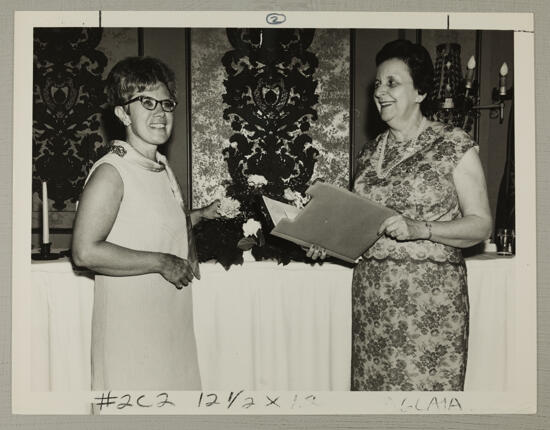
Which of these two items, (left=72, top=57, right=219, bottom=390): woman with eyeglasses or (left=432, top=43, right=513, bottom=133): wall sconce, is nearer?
(left=72, top=57, right=219, bottom=390): woman with eyeglasses

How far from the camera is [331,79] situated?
68.7 inches

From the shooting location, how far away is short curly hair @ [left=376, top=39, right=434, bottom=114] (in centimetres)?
166

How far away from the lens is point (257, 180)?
1.70 meters

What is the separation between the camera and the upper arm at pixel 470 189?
163 cm

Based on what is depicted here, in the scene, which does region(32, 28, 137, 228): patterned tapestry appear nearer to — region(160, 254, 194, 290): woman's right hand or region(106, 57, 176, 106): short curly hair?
region(106, 57, 176, 106): short curly hair

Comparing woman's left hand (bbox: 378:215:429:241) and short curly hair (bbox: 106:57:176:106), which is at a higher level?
short curly hair (bbox: 106:57:176:106)

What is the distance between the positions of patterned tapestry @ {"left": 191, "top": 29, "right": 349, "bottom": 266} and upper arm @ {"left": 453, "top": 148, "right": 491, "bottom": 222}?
301 mm

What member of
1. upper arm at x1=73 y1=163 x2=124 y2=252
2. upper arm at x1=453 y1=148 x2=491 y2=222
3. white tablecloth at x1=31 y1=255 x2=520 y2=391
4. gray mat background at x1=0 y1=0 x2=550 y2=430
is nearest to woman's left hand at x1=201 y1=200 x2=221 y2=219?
white tablecloth at x1=31 y1=255 x2=520 y2=391

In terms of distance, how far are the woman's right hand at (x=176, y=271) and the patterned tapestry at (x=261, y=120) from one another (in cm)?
6

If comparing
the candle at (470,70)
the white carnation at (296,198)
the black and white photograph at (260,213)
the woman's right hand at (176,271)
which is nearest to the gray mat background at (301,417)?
the black and white photograph at (260,213)

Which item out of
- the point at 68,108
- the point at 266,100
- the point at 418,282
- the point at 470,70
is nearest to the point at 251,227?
the point at 266,100

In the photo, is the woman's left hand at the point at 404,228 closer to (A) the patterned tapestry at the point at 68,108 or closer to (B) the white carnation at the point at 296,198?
(B) the white carnation at the point at 296,198

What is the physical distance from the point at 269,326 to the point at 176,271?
0.99ft

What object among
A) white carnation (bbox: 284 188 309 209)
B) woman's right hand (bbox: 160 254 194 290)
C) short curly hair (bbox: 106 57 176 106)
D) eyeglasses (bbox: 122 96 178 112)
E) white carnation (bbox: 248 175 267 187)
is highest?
short curly hair (bbox: 106 57 176 106)
